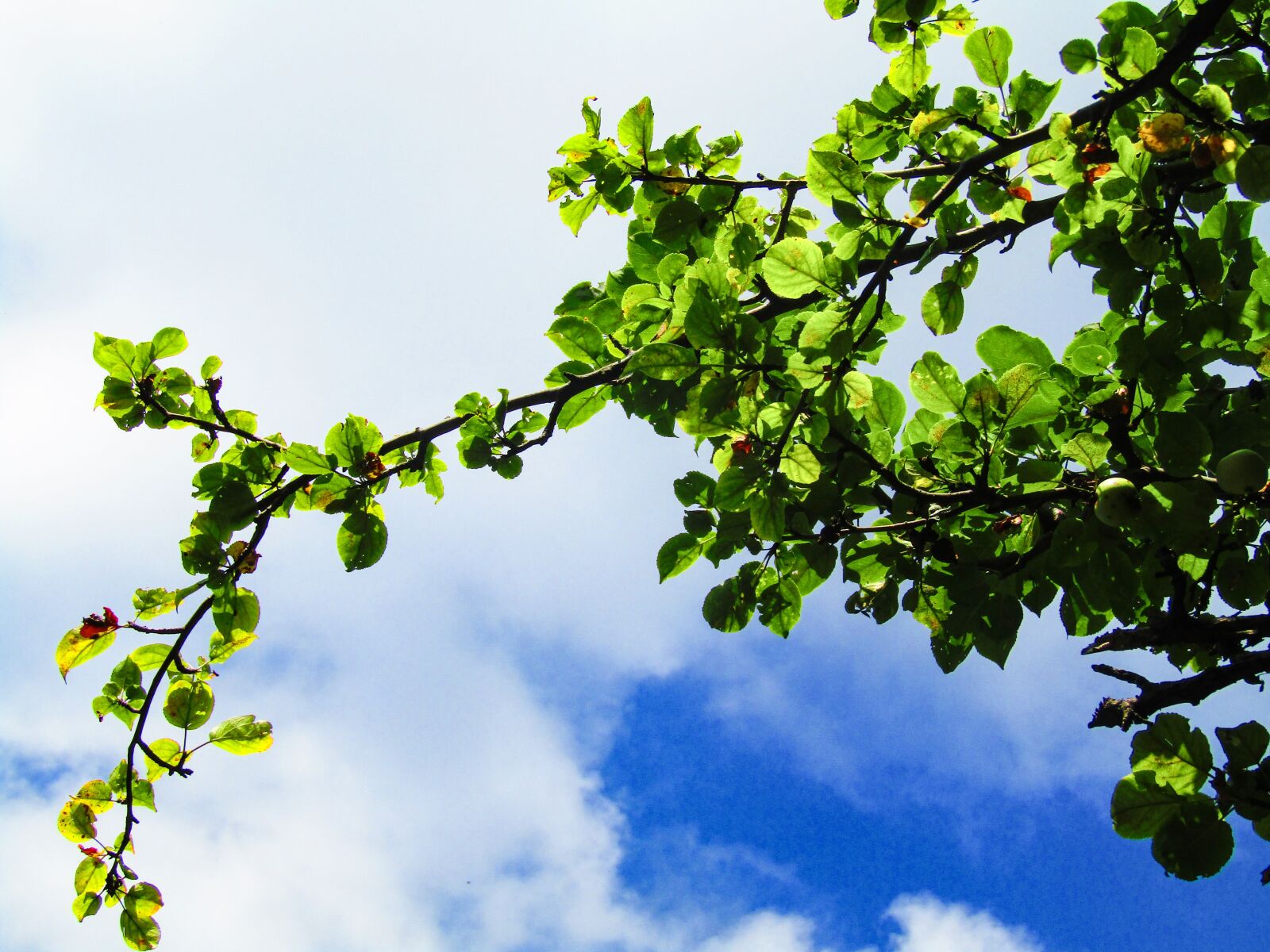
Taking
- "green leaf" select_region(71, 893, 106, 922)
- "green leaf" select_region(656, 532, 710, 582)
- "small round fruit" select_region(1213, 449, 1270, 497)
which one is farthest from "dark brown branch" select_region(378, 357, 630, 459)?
"small round fruit" select_region(1213, 449, 1270, 497)

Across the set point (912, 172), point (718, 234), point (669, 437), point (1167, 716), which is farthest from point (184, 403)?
point (1167, 716)

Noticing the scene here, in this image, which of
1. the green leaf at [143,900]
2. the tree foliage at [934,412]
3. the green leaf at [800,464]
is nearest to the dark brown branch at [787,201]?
the tree foliage at [934,412]

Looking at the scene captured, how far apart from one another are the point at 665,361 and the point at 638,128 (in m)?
1.15

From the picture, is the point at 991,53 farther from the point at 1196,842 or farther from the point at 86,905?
the point at 86,905

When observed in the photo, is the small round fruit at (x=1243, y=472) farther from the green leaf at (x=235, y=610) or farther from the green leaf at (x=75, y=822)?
the green leaf at (x=75, y=822)

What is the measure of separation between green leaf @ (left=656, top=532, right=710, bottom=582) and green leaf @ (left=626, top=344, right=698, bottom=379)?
68 centimetres

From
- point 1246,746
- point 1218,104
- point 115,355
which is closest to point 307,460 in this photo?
point 115,355

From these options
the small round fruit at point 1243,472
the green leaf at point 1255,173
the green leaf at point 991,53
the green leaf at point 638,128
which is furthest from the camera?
the green leaf at point 638,128

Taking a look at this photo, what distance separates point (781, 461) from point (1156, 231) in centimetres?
123

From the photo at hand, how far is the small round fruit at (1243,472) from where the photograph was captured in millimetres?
1913

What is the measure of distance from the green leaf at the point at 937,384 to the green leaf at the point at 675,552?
2.70 ft

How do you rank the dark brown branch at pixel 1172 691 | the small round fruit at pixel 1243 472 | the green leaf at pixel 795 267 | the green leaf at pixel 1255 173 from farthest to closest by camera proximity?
the dark brown branch at pixel 1172 691
the green leaf at pixel 795 267
the green leaf at pixel 1255 173
the small round fruit at pixel 1243 472

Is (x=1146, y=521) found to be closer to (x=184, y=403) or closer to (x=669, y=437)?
(x=669, y=437)

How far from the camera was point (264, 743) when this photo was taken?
2.79 metres
